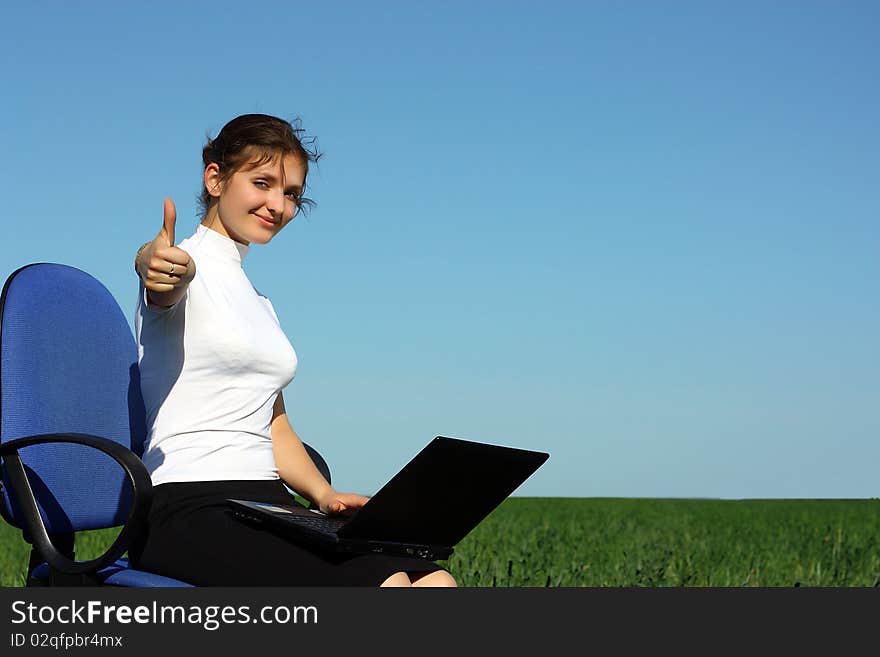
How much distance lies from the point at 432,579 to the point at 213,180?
130 centimetres

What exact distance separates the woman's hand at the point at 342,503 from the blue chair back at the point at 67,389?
633mm

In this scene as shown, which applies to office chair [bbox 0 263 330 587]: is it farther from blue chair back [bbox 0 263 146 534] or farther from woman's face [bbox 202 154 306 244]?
woman's face [bbox 202 154 306 244]

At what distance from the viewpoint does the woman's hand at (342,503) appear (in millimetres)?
2990

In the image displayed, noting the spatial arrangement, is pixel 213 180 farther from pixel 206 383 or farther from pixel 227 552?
pixel 227 552

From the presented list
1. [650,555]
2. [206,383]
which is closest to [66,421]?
[206,383]

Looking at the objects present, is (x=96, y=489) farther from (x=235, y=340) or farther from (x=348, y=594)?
(x=348, y=594)

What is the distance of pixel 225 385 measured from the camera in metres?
2.78

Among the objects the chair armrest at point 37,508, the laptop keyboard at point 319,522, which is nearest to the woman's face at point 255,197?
the chair armrest at point 37,508

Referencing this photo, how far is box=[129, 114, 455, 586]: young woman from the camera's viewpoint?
2.49 m

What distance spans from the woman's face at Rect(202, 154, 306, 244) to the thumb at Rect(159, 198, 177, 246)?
413mm

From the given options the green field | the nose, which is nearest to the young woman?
the nose

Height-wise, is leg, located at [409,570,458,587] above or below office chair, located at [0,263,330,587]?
below

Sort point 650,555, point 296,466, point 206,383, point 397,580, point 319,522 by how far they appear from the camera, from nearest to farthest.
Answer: point 397,580, point 319,522, point 206,383, point 296,466, point 650,555

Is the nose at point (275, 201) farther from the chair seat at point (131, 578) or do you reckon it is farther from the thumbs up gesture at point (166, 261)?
the chair seat at point (131, 578)
